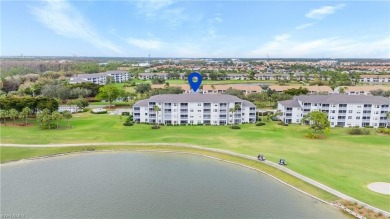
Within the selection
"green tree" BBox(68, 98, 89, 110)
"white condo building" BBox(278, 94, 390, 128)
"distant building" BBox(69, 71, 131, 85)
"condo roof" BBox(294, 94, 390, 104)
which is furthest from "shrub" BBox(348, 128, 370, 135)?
"distant building" BBox(69, 71, 131, 85)

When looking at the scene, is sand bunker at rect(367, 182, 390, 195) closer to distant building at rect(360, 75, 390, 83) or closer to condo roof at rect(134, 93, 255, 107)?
condo roof at rect(134, 93, 255, 107)

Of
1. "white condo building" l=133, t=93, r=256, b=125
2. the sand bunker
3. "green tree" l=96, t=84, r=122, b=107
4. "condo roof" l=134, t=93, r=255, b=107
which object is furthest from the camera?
"green tree" l=96, t=84, r=122, b=107

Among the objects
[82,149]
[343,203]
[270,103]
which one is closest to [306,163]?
[343,203]

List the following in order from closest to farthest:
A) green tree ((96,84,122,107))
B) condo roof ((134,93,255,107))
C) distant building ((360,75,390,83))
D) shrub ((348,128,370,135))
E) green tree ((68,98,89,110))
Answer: shrub ((348,128,370,135))
condo roof ((134,93,255,107))
green tree ((68,98,89,110))
green tree ((96,84,122,107))
distant building ((360,75,390,83))

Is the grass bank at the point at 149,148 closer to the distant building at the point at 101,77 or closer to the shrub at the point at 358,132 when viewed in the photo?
the shrub at the point at 358,132

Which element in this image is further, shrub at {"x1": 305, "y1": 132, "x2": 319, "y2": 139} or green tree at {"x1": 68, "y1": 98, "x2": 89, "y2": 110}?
green tree at {"x1": 68, "y1": 98, "x2": 89, "y2": 110}

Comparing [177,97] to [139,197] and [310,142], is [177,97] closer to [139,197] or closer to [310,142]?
[310,142]

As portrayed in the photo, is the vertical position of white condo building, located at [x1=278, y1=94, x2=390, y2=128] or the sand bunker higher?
white condo building, located at [x1=278, y1=94, x2=390, y2=128]

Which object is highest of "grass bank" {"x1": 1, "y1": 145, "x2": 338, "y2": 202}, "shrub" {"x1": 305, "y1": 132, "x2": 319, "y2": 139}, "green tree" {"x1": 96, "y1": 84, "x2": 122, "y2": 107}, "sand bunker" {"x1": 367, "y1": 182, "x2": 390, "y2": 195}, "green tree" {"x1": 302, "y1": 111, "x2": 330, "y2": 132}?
"green tree" {"x1": 96, "y1": 84, "x2": 122, "y2": 107}
